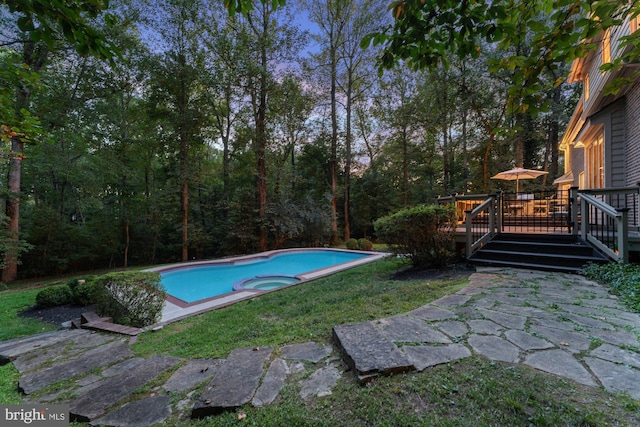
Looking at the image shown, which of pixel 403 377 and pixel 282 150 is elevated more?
pixel 282 150

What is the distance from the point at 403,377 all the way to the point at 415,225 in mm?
4017

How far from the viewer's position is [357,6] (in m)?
14.7

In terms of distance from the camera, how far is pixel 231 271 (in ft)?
31.0

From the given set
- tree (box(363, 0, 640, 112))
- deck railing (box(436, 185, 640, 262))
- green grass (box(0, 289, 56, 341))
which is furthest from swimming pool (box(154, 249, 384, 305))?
tree (box(363, 0, 640, 112))

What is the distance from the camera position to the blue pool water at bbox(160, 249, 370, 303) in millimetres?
7393

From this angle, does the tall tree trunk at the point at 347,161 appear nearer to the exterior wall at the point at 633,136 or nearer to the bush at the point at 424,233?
the bush at the point at 424,233

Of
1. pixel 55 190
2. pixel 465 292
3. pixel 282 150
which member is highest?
pixel 282 150

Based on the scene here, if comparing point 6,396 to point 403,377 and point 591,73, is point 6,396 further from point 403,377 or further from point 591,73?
point 591,73

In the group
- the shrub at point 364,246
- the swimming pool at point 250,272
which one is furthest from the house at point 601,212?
the shrub at point 364,246

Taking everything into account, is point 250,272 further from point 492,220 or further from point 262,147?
point 492,220

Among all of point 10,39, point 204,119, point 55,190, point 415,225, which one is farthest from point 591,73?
point 55,190

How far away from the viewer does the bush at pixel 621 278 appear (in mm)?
2941

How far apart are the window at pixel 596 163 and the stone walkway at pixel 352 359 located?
256 inches

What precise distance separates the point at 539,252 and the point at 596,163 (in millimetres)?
5007
